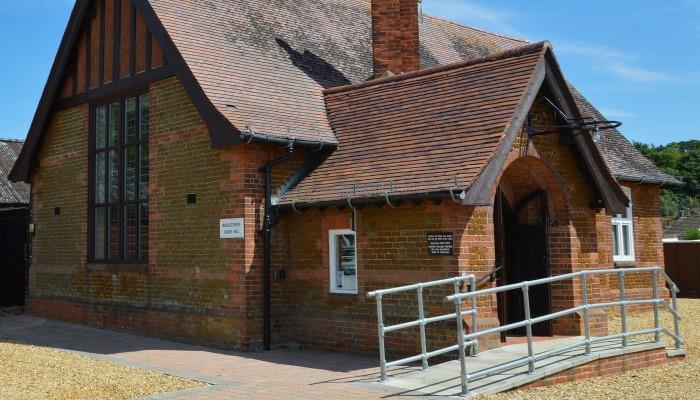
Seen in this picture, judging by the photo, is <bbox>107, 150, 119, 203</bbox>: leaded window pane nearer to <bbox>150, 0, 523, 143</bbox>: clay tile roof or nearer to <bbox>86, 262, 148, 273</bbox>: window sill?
<bbox>86, 262, 148, 273</bbox>: window sill

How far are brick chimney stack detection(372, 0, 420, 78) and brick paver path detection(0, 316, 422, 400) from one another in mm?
6707

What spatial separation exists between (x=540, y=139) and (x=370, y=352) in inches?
172

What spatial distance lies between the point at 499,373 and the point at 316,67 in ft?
28.9

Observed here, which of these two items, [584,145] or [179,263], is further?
[179,263]

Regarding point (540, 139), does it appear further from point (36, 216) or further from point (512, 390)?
point (36, 216)

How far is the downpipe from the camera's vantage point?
1195 centimetres

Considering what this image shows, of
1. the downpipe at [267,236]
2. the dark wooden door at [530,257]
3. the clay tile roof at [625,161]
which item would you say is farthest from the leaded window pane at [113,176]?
the clay tile roof at [625,161]

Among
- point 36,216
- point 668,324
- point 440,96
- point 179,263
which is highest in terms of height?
point 440,96

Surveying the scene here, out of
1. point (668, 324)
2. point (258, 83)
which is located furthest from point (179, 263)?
point (668, 324)

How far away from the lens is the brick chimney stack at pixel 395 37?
50.4 ft

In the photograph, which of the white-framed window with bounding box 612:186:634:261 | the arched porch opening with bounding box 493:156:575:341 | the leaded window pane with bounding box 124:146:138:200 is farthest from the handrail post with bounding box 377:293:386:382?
the white-framed window with bounding box 612:186:634:261

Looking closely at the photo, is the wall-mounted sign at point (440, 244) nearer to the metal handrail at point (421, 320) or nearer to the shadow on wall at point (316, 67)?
the metal handrail at point (421, 320)

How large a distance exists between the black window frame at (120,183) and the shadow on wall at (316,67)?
3121 millimetres

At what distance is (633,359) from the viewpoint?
996 centimetres
